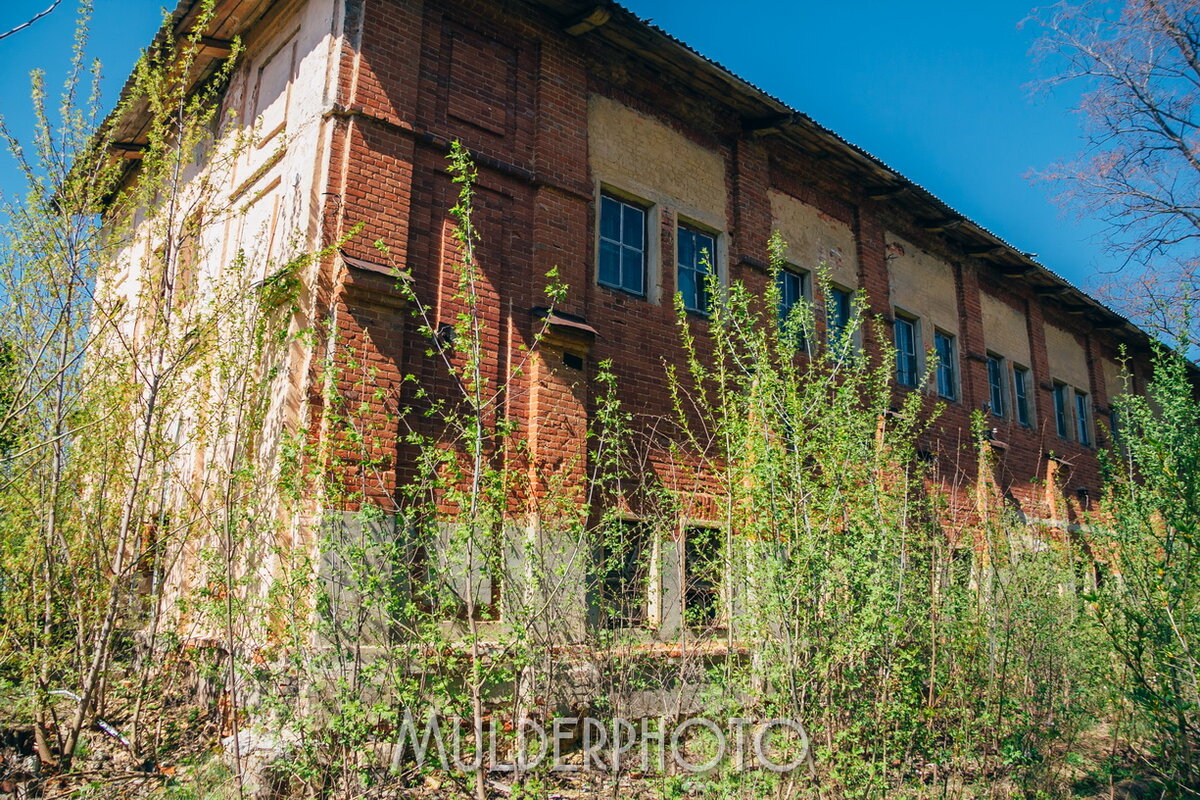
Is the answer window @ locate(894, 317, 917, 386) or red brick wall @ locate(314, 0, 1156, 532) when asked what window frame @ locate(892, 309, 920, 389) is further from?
red brick wall @ locate(314, 0, 1156, 532)

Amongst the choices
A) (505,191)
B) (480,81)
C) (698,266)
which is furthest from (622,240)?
(480,81)

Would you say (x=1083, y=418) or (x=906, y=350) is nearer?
(x=906, y=350)

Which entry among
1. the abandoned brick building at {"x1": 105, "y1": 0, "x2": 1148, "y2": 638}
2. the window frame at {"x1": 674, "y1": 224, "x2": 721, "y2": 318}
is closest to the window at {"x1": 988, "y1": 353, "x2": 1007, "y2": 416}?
the abandoned brick building at {"x1": 105, "y1": 0, "x2": 1148, "y2": 638}

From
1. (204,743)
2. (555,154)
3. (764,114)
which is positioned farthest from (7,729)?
(764,114)

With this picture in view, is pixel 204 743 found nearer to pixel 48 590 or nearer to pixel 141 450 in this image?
pixel 48 590

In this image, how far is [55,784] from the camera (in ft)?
22.0

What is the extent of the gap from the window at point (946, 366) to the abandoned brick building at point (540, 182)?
1082mm

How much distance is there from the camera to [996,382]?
16.6 metres

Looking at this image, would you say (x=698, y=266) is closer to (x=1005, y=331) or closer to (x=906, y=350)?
(x=906, y=350)

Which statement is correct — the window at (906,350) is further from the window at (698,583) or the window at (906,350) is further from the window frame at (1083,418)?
the window frame at (1083,418)

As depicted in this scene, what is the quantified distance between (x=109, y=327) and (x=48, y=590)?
2.37 metres

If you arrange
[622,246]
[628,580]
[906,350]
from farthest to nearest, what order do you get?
[906,350], [622,246], [628,580]

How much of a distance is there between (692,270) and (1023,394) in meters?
9.74

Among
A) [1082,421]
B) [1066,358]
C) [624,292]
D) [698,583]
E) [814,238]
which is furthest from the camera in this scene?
[1082,421]
